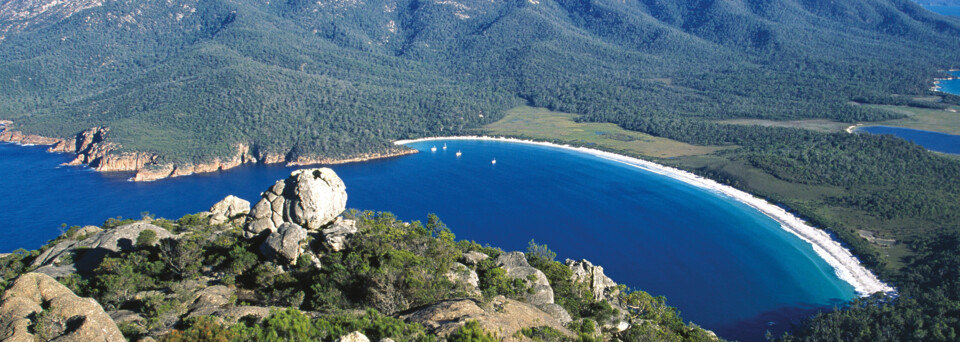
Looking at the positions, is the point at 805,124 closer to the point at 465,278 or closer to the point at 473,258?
the point at 473,258

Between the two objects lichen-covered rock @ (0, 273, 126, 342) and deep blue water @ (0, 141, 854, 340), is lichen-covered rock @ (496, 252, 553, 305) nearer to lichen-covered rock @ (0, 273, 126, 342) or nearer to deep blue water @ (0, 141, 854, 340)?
lichen-covered rock @ (0, 273, 126, 342)

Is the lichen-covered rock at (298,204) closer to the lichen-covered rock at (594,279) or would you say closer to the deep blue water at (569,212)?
the lichen-covered rock at (594,279)

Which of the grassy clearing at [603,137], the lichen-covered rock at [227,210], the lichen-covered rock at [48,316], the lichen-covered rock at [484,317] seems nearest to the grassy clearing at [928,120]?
the grassy clearing at [603,137]

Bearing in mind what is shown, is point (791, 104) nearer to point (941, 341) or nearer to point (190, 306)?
point (941, 341)

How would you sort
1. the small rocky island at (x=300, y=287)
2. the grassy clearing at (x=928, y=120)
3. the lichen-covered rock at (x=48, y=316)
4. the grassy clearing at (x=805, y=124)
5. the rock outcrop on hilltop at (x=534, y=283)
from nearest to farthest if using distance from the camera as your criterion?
1. the lichen-covered rock at (x=48, y=316)
2. the small rocky island at (x=300, y=287)
3. the rock outcrop on hilltop at (x=534, y=283)
4. the grassy clearing at (x=805, y=124)
5. the grassy clearing at (x=928, y=120)

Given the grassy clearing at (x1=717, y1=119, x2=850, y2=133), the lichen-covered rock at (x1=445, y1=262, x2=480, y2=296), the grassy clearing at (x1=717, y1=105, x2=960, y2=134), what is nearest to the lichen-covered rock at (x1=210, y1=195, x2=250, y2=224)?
the lichen-covered rock at (x1=445, y1=262, x2=480, y2=296)

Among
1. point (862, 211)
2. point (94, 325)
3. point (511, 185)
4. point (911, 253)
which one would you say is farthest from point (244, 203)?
point (862, 211)
